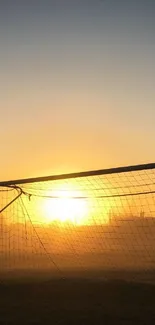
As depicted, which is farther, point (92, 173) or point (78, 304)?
point (78, 304)

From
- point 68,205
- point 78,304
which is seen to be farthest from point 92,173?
point 68,205

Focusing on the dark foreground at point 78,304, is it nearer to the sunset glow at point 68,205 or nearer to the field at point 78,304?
the field at point 78,304

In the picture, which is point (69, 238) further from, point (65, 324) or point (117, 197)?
point (65, 324)

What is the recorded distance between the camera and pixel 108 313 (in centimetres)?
1435

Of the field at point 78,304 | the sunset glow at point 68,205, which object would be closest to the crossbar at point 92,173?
the sunset glow at point 68,205

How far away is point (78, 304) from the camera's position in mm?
15859

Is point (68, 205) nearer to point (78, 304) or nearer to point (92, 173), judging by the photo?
point (78, 304)

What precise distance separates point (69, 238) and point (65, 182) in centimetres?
1480

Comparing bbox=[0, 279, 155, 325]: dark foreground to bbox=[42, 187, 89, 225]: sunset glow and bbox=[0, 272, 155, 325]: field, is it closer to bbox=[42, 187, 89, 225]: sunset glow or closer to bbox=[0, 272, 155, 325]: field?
bbox=[0, 272, 155, 325]: field

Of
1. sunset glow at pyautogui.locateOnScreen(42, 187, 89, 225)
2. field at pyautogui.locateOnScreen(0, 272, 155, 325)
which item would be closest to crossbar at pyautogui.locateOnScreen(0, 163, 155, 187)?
sunset glow at pyautogui.locateOnScreen(42, 187, 89, 225)

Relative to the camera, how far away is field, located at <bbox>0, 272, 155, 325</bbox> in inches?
530

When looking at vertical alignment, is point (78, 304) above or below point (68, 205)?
below

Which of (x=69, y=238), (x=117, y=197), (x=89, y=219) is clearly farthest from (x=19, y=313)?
(x=69, y=238)

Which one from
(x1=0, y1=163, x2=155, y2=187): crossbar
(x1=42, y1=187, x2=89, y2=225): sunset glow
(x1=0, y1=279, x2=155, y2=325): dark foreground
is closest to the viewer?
(x1=0, y1=163, x2=155, y2=187): crossbar
